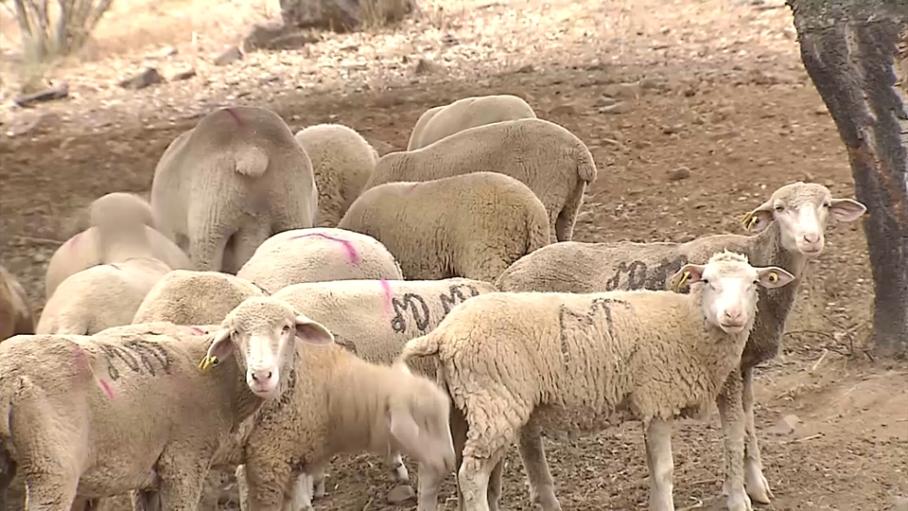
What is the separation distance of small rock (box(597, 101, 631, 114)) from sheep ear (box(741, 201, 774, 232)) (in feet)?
18.1

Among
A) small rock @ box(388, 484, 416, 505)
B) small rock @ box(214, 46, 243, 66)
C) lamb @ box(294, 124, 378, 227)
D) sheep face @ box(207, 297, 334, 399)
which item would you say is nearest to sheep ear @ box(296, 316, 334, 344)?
sheep face @ box(207, 297, 334, 399)

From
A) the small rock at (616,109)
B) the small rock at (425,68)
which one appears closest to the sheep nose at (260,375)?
the small rock at (616,109)

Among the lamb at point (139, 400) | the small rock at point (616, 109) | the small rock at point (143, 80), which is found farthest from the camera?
the small rock at point (143, 80)

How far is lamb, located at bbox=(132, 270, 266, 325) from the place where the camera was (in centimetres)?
585

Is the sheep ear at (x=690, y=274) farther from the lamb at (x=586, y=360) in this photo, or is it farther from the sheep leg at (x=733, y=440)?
the sheep leg at (x=733, y=440)

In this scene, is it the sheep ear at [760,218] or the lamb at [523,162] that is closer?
the sheep ear at [760,218]

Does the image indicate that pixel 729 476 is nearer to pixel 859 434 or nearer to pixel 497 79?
pixel 859 434

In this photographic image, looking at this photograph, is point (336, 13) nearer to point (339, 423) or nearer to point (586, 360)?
point (339, 423)

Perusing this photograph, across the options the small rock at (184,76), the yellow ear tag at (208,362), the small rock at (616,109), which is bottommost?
the small rock at (184,76)

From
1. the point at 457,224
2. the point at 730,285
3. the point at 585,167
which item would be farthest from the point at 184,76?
the point at 730,285

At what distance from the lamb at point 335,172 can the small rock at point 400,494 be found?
2.96m

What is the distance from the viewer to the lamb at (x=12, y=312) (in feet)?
21.7

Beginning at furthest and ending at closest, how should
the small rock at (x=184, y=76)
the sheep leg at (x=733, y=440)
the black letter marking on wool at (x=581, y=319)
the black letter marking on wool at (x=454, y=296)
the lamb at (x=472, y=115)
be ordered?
1. the small rock at (x=184, y=76)
2. the lamb at (x=472, y=115)
3. the black letter marking on wool at (x=454, y=296)
4. the sheep leg at (x=733, y=440)
5. the black letter marking on wool at (x=581, y=319)

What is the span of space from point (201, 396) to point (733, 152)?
5.96 m
